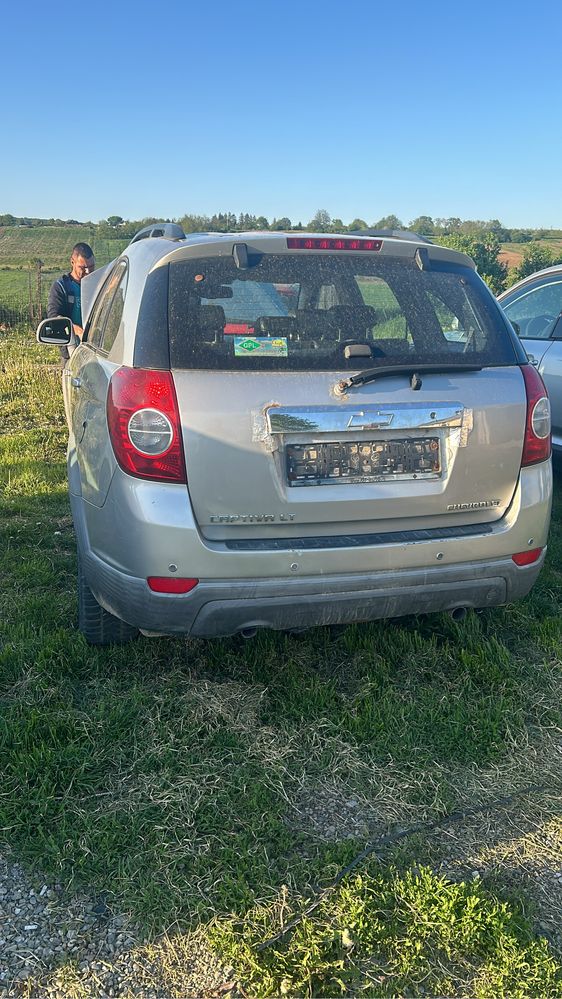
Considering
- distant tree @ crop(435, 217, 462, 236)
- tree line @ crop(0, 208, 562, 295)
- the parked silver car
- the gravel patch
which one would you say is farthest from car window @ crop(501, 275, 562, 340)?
distant tree @ crop(435, 217, 462, 236)

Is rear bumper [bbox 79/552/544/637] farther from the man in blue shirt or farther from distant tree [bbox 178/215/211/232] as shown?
the man in blue shirt

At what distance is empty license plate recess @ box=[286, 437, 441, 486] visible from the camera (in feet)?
9.12

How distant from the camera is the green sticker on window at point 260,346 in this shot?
2.81 m

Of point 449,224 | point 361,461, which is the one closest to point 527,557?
point 361,461

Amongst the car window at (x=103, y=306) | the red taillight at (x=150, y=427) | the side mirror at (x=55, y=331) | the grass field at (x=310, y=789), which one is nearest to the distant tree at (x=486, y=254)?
the side mirror at (x=55, y=331)

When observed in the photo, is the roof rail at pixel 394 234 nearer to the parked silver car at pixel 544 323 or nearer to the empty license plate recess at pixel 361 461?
the empty license plate recess at pixel 361 461

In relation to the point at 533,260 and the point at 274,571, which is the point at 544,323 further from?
the point at 533,260

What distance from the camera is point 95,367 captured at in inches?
132

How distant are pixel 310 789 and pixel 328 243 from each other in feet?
6.86

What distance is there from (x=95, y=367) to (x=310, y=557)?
4.37 feet

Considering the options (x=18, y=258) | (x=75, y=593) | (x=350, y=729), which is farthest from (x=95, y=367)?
(x=18, y=258)

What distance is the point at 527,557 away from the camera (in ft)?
10.4

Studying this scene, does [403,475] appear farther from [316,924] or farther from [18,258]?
[18,258]

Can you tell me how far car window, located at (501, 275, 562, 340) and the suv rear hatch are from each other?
3344 millimetres
